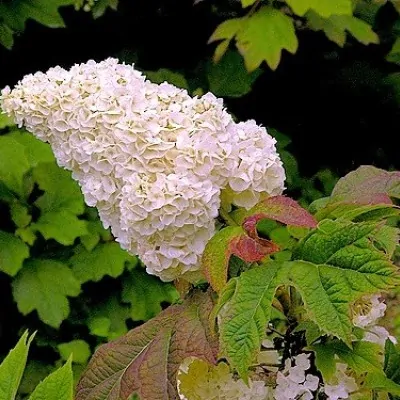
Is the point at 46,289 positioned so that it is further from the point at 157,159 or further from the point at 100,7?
the point at 157,159

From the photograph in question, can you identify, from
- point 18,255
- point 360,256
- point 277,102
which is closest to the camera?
point 360,256

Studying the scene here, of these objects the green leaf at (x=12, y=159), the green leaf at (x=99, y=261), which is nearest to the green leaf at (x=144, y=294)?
the green leaf at (x=99, y=261)

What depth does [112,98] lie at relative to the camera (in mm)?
939

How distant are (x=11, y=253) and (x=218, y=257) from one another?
1.31 meters

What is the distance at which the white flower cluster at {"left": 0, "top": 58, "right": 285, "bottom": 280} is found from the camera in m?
0.87

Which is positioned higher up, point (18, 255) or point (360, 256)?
point (360, 256)

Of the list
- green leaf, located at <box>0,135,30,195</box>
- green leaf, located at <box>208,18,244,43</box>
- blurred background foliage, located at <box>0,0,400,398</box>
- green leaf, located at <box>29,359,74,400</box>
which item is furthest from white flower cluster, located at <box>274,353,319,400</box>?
green leaf, located at <box>208,18,244,43</box>

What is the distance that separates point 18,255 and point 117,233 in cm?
115

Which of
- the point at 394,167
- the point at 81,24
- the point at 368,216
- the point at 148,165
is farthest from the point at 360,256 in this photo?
the point at 394,167

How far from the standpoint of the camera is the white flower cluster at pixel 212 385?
909 millimetres

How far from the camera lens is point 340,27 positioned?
2.28 metres

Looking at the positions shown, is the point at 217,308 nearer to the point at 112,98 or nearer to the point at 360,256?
the point at 360,256

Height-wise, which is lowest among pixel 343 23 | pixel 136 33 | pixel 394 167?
pixel 394 167

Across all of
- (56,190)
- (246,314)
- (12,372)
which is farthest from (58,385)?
(56,190)
